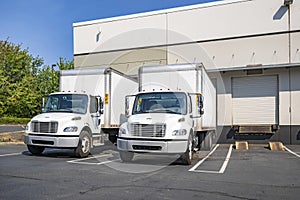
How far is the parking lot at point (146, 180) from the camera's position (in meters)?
5.48

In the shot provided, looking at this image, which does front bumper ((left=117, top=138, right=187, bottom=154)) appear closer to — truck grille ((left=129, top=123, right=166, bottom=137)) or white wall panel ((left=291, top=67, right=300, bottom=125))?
truck grille ((left=129, top=123, right=166, bottom=137))

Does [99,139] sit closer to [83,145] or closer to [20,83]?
[83,145]

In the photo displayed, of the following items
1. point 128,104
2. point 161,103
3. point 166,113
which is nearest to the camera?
point 166,113

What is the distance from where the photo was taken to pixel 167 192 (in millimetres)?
5668

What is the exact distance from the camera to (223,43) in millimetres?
19516

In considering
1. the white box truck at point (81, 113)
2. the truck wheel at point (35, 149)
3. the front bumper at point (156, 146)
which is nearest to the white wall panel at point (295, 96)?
the white box truck at point (81, 113)

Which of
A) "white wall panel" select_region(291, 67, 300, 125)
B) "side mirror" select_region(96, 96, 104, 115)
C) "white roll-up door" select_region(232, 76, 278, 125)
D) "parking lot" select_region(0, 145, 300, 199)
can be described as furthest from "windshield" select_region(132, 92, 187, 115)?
"white wall panel" select_region(291, 67, 300, 125)

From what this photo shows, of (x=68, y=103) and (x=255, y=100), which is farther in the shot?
(x=255, y=100)

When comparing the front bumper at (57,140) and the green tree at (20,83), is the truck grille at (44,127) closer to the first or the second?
the front bumper at (57,140)

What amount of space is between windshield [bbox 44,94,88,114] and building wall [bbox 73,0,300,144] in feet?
35.1

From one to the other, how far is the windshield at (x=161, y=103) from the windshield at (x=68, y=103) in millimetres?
2179

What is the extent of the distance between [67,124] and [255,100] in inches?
504

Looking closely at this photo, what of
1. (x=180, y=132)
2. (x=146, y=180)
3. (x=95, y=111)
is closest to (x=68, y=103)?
(x=95, y=111)

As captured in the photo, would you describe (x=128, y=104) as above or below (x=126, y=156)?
above
